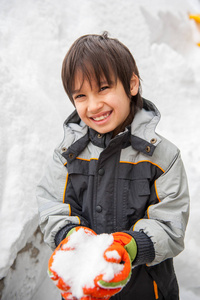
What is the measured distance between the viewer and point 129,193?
4.21 feet

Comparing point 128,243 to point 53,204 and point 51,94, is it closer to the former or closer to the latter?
point 53,204

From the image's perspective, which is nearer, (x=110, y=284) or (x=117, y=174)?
(x=110, y=284)

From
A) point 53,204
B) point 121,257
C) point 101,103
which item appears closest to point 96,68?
point 101,103

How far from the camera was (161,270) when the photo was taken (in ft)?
4.39

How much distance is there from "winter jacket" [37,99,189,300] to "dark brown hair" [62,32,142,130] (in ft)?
0.65

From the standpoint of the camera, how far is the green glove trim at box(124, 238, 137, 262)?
1100 mm

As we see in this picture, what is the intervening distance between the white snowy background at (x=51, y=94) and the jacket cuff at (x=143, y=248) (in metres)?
0.68

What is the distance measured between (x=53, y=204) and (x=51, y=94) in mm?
1134

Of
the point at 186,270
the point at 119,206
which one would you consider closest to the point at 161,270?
the point at 119,206

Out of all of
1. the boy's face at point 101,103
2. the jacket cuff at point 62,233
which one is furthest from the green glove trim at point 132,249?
the boy's face at point 101,103

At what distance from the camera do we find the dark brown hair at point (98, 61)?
1199 mm

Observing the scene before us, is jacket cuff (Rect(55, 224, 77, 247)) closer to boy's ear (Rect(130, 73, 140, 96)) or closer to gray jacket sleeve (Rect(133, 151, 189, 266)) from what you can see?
gray jacket sleeve (Rect(133, 151, 189, 266))

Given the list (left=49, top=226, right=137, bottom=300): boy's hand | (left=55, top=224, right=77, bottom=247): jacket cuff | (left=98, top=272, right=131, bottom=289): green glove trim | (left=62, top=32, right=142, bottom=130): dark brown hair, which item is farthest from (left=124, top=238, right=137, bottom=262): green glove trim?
(left=62, top=32, right=142, bottom=130): dark brown hair

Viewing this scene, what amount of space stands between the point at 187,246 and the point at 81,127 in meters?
1.06
